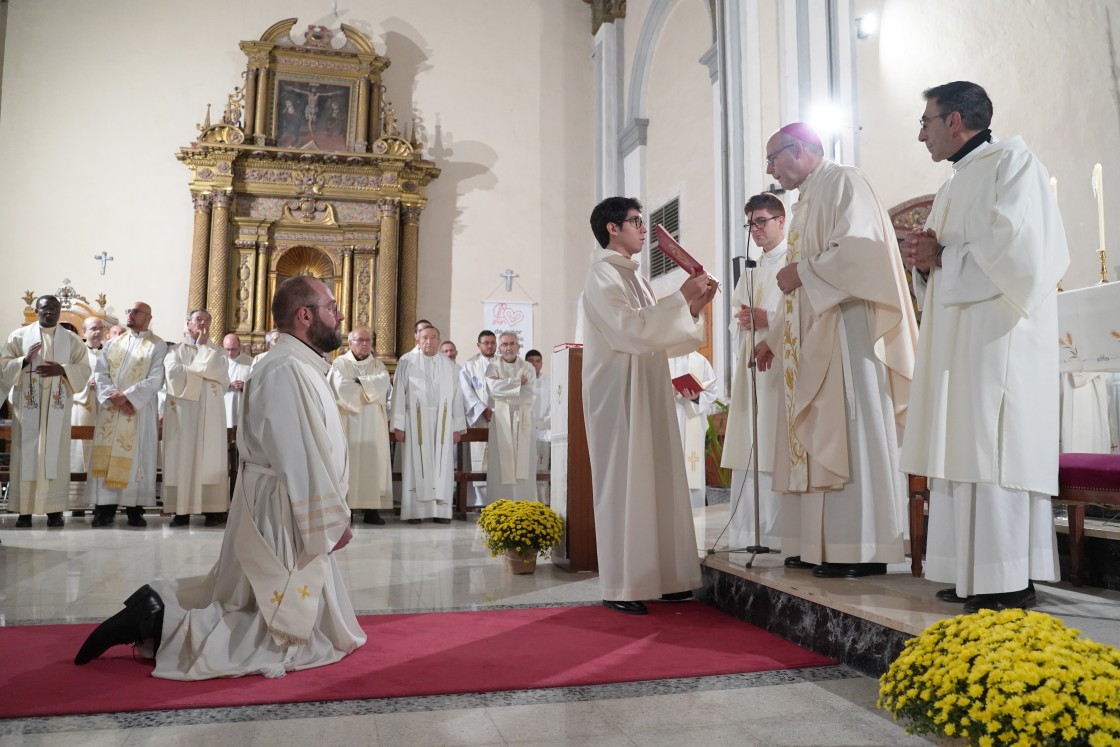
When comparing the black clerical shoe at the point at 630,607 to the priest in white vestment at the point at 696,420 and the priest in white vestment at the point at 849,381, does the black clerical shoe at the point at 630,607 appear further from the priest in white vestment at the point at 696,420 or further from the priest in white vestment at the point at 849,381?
the priest in white vestment at the point at 696,420

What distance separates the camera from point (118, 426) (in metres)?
8.12

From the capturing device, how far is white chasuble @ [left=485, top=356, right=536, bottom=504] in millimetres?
9211

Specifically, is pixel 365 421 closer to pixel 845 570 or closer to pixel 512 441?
pixel 512 441

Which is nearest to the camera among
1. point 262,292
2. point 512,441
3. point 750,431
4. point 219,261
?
point 750,431

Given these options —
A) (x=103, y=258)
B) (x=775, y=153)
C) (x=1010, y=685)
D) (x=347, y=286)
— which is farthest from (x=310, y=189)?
(x=1010, y=685)

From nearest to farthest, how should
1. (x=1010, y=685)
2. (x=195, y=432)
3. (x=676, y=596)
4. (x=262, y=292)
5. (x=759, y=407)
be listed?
(x=1010, y=685)
(x=676, y=596)
(x=759, y=407)
(x=195, y=432)
(x=262, y=292)

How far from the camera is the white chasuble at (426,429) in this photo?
8.91m

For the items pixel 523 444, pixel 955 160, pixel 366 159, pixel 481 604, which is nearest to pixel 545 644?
pixel 481 604

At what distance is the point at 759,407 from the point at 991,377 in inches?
68.9

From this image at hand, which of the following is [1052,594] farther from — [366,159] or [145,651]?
[366,159]

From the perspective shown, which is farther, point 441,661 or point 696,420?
point 696,420

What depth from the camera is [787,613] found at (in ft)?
11.3

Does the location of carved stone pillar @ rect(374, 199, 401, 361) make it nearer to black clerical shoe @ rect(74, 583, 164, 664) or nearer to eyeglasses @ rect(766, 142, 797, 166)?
eyeglasses @ rect(766, 142, 797, 166)

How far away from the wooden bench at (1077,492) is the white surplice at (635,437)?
37.6 inches
